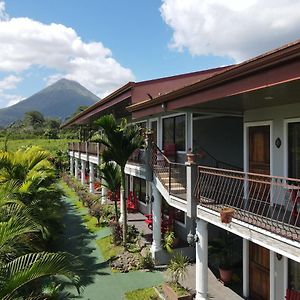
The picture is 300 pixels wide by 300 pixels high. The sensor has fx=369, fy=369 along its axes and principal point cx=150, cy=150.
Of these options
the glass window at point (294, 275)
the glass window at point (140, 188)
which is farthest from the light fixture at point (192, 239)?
the glass window at point (140, 188)

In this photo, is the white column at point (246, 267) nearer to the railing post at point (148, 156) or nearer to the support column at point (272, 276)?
the support column at point (272, 276)

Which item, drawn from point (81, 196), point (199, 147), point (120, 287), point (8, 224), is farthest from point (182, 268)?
point (81, 196)

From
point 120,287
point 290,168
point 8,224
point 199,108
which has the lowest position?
point 120,287

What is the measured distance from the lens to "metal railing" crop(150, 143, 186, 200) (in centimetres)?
1247

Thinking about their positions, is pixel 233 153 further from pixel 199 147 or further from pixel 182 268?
pixel 182 268

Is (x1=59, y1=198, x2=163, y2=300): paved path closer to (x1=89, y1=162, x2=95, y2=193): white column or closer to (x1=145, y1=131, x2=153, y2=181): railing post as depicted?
(x1=145, y1=131, x2=153, y2=181): railing post

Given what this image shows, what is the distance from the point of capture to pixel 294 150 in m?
9.71

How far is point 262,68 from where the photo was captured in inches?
267

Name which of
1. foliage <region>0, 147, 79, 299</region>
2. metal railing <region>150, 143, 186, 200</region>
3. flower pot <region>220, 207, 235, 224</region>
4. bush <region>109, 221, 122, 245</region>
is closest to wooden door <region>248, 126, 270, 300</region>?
flower pot <region>220, 207, 235, 224</region>

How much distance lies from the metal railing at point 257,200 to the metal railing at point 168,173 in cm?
126

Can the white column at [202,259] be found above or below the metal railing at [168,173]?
below

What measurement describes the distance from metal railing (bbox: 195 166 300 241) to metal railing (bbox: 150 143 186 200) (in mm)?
1257

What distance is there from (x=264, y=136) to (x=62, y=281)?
27.8ft

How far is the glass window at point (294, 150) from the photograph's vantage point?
9.61 meters
